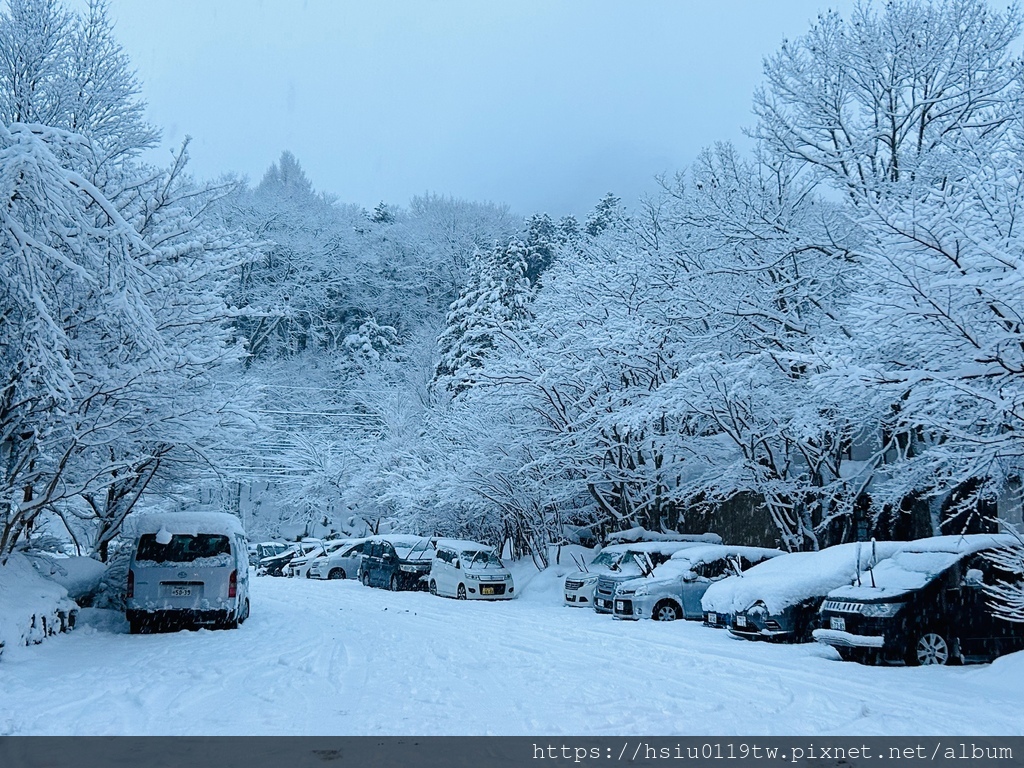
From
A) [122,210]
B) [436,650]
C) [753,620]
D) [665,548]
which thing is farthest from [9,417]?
[665,548]

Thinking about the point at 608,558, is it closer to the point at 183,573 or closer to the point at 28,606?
the point at 183,573

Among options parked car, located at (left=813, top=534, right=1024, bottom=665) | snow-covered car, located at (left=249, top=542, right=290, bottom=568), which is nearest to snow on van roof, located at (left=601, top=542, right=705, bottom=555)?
parked car, located at (left=813, top=534, right=1024, bottom=665)

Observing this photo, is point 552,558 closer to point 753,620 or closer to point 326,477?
point 753,620

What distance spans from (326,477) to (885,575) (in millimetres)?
36900

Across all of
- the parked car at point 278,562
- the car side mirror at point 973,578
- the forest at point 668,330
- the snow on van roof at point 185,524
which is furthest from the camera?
the parked car at point 278,562

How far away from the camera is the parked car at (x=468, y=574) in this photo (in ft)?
68.8

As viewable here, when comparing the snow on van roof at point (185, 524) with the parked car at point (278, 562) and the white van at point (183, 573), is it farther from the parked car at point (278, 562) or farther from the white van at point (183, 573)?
the parked car at point (278, 562)

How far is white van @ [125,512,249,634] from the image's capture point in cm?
1231

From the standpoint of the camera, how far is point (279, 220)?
5556 cm

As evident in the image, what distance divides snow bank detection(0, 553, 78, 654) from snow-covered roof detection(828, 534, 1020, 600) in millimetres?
10197

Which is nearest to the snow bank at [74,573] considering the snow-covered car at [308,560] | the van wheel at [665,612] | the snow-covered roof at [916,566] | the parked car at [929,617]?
the van wheel at [665,612]

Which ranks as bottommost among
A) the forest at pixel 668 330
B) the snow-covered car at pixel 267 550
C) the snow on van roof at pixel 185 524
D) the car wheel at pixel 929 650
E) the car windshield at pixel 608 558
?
the snow-covered car at pixel 267 550

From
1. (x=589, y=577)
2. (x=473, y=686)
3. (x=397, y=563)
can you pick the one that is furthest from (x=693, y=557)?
(x=397, y=563)

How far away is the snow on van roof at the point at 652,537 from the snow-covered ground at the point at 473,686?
336 inches
